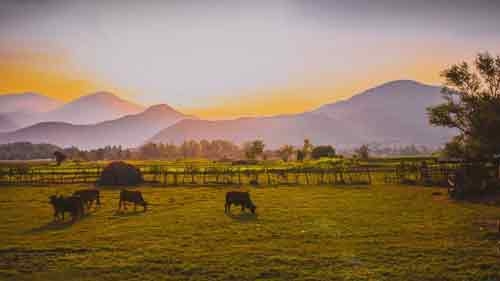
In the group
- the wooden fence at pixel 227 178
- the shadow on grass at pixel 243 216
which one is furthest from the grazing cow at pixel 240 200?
the wooden fence at pixel 227 178

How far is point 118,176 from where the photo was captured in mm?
40906

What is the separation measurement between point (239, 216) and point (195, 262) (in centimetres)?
847

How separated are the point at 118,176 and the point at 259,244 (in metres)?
31.5

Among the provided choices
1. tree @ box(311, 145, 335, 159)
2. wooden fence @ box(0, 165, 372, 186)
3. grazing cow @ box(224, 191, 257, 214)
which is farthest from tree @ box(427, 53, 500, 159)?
tree @ box(311, 145, 335, 159)

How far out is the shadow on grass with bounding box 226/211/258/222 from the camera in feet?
62.7

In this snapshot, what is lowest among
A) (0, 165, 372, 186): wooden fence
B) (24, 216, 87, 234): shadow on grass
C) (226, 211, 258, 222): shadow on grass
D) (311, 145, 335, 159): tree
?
(24, 216, 87, 234): shadow on grass

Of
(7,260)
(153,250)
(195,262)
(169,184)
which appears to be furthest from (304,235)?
(169,184)

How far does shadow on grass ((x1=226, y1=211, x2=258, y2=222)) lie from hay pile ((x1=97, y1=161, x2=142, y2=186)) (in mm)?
24007

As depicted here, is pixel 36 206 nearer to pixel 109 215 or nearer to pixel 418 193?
pixel 109 215

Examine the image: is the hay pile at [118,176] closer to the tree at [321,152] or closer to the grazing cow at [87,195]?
the grazing cow at [87,195]

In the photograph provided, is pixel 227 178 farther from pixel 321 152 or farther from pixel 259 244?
pixel 321 152

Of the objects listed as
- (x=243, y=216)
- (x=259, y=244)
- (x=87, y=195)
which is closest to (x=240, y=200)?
A: (x=243, y=216)

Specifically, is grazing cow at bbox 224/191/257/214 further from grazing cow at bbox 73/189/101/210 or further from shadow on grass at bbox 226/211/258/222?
grazing cow at bbox 73/189/101/210

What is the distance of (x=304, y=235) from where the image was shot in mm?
15164
